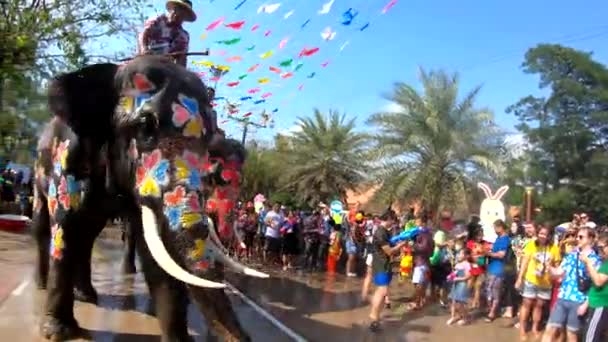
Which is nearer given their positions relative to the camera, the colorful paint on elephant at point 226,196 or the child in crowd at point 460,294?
the child in crowd at point 460,294

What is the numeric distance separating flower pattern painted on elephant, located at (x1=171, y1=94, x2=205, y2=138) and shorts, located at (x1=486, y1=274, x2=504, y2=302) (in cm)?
663

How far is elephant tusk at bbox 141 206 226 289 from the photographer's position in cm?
456

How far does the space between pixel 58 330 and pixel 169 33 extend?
2.95 m

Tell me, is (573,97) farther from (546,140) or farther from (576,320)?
(576,320)

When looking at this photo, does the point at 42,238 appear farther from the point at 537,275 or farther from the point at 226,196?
the point at 537,275

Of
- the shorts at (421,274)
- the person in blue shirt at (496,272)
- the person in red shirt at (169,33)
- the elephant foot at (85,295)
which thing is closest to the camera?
the person in red shirt at (169,33)

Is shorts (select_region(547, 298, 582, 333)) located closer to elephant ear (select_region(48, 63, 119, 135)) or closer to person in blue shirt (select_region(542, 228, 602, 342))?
person in blue shirt (select_region(542, 228, 602, 342))

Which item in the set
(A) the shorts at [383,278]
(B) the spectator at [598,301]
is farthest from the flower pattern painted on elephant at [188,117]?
(A) the shorts at [383,278]

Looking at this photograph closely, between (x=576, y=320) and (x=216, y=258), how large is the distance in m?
4.72

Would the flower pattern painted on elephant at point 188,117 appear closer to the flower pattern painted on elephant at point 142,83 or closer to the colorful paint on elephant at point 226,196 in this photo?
the flower pattern painted on elephant at point 142,83

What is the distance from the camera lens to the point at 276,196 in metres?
34.5

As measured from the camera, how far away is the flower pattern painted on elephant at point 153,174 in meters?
5.17

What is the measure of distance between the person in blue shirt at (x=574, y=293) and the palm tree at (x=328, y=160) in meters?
23.4

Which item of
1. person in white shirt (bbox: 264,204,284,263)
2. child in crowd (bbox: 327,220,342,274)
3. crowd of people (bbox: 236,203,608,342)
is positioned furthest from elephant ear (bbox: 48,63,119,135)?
person in white shirt (bbox: 264,204,284,263)
